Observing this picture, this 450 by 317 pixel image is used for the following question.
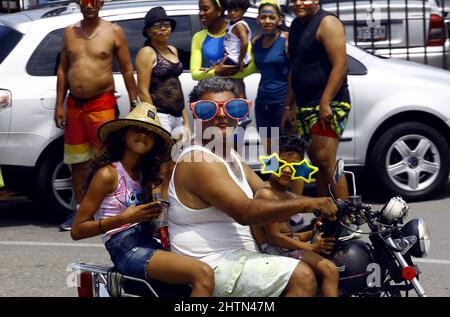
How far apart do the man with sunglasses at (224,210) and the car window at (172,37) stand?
150 inches

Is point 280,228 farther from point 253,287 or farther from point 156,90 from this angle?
point 156,90

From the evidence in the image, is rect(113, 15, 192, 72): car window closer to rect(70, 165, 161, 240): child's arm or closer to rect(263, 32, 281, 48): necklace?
rect(263, 32, 281, 48): necklace

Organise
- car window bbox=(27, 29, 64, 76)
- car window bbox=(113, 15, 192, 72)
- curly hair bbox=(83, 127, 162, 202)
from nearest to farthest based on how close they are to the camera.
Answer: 1. curly hair bbox=(83, 127, 162, 202)
2. car window bbox=(27, 29, 64, 76)
3. car window bbox=(113, 15, 192, 72)

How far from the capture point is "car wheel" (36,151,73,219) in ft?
26.6

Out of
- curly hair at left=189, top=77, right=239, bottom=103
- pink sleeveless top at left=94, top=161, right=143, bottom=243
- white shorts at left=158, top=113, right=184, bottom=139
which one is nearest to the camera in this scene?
curly hair at left=189, top=77, right=239, bottom=103

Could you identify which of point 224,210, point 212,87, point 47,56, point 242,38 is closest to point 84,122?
point 47,56

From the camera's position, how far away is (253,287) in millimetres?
4363

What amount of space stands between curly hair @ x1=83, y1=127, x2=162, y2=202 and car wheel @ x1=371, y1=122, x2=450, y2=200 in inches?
158

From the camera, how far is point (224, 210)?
435cm

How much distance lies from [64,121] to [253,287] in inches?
153

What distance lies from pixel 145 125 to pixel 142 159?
189 mm

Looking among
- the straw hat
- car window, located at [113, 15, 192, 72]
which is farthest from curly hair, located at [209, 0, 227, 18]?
the straw hat

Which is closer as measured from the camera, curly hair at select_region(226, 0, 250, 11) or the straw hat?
the straw hat

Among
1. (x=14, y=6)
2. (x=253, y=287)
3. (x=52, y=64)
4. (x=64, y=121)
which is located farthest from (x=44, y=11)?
(x=14, y=6)
